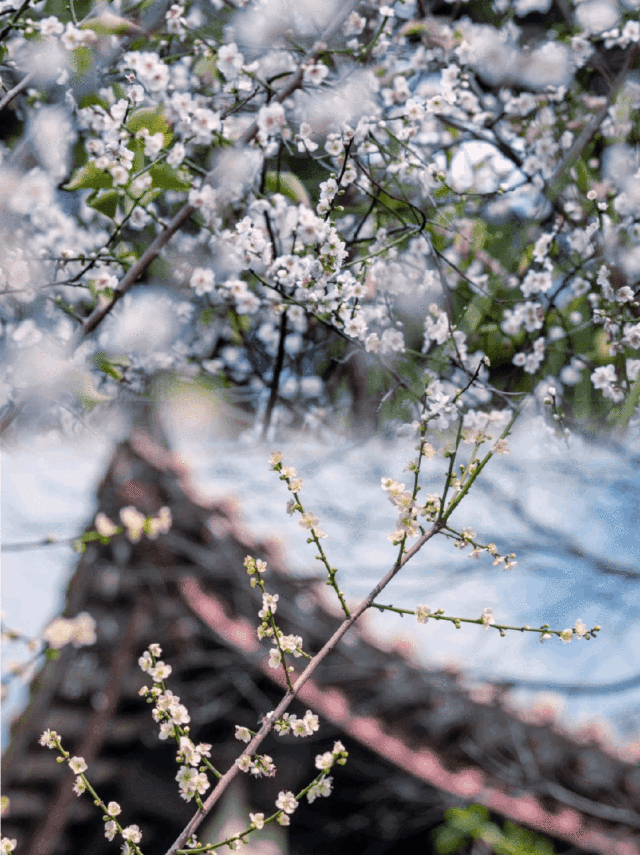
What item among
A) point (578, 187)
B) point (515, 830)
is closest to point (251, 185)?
point (578, 187)

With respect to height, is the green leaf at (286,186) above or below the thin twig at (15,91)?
above

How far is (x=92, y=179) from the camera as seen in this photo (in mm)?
534

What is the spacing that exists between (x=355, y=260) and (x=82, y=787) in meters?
0.46

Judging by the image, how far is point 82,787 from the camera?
403mm

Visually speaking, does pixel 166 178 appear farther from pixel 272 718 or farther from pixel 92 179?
pixel 272 718

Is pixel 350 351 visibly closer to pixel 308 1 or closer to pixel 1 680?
pixel 308 1

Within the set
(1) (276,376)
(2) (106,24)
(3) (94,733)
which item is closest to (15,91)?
(2) (106,24)

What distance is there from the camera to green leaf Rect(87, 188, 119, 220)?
55 cm

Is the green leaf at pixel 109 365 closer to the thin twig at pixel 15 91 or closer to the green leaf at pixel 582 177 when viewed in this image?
the thin twig at pixel 15 91

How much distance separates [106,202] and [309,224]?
0.19 m

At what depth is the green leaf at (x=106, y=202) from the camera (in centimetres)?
55

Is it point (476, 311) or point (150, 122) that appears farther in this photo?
point (476, 311)

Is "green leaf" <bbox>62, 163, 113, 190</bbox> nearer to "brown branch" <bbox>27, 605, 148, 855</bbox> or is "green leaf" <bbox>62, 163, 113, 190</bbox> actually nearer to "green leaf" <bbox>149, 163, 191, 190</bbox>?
"green leaf" <bbox>149, 163, 191, 190</bbox>

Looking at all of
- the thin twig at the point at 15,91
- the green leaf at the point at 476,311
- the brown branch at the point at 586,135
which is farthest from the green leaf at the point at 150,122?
the brown branch at the point at 586,135
